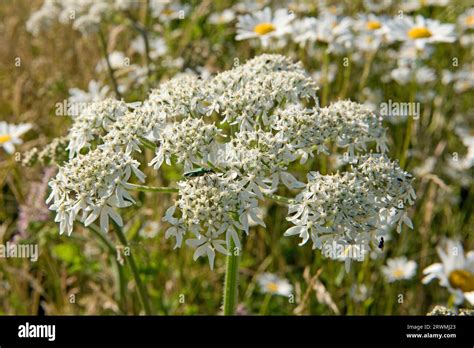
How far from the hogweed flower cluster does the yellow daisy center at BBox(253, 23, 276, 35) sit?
1.20m

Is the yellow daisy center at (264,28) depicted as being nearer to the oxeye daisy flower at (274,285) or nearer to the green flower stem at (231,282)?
the oxeye daisy flower at (274,285)

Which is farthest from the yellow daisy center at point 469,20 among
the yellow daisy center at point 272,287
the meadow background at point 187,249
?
the yellow daisy center at point 272,287

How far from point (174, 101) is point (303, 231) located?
0.62 metres

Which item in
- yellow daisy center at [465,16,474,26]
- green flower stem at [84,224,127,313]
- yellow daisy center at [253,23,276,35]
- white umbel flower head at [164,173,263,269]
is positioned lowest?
green flower stem at [84,224,127,313]

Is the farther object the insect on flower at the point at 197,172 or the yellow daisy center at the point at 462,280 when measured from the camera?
the yellow daisy center at the point at 462,280

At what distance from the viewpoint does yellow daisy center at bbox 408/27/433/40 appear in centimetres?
361

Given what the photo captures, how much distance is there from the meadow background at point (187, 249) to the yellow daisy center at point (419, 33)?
14.3 inches

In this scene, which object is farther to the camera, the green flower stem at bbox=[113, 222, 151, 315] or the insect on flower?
the green flower stem at bbox=[113, 222, 151, 315]

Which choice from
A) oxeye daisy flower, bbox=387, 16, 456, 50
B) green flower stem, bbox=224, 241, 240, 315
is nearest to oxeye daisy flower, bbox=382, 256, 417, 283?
oxeye daisy flower, bbox=387, 16, 456, 50

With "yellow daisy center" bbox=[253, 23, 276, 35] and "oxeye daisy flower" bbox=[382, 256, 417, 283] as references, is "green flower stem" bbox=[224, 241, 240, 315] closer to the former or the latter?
"oxeye daisy flower" bbox=[382, 256, 417, 283]

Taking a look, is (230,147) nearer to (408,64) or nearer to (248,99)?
(248,99)

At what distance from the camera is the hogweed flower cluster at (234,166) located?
71.4 inches
